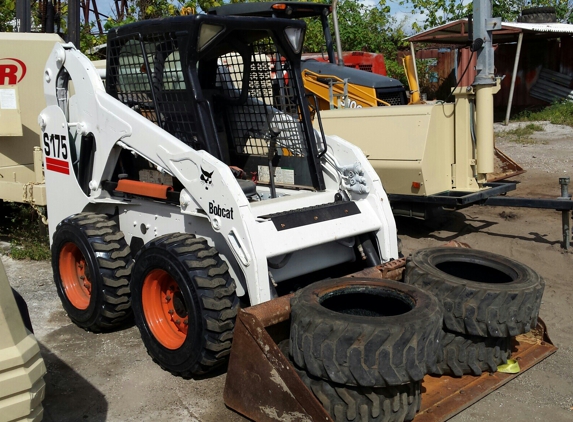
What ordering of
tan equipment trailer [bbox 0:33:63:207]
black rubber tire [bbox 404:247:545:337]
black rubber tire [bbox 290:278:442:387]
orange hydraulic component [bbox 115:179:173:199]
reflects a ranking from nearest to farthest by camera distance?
black rubber tire [bbox 290:278:442:387], black rubber tire [bbox 404:247:545:337], orange hydraulic component [bbox 115:179:173:199], tan equipment trailer [bbox 0:33:63:207]

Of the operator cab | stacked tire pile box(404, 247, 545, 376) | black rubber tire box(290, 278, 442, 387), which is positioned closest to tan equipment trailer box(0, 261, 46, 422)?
black rubber tire box(290, 278, 442, 387)

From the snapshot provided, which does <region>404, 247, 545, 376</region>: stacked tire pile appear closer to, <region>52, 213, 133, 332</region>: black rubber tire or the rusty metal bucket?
the rusty metal bucket

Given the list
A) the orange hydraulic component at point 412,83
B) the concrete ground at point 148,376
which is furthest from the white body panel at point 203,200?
the orange hydraulic component at point 412,83

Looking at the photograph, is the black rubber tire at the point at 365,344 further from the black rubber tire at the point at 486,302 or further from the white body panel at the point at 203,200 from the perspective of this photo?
the white body panel at the point at 203,200

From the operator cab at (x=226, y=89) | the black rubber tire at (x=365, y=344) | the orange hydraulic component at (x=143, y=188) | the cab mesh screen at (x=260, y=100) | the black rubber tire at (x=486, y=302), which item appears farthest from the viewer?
the cab mesh screen at (x=260, y=100)

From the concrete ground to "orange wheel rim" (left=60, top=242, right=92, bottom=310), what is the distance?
0.27 meters

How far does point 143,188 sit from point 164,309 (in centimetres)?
90

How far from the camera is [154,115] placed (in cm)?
489

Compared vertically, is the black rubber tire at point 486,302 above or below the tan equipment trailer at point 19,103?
below

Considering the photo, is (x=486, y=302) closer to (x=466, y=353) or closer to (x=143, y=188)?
(x=466, y=353)

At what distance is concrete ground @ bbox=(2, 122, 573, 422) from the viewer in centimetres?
376

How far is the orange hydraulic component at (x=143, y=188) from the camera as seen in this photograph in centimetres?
452

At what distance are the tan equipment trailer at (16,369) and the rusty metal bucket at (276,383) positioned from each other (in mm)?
1230

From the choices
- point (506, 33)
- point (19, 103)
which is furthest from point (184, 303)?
point (506, 33)
